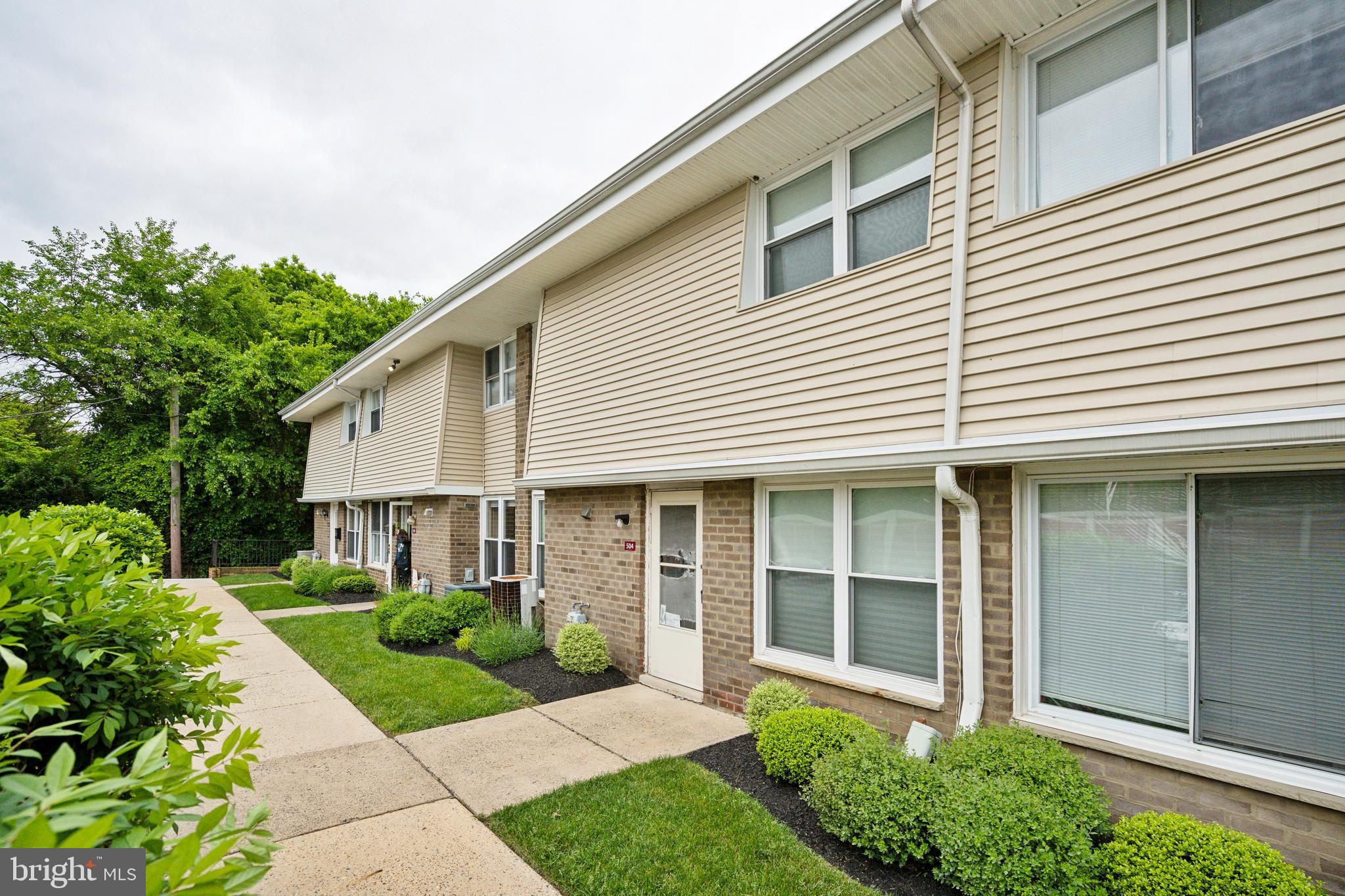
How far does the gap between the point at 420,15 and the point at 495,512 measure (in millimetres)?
8768

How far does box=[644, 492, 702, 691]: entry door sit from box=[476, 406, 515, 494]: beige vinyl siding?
15.7 ft

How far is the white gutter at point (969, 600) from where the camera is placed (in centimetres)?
443

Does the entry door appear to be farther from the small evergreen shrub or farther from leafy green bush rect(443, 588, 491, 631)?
leafy green bush rect(443, 588, 491, 631)

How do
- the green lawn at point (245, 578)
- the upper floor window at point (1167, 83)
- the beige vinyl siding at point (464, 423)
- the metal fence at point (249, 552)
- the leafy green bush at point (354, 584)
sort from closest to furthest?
the upper floor window at point (1167, 83) → the beige vinyl siding at point (464, 423) → the leafy green bush at point (354, 584) → the green lawn at point (245, 578) → the metal fence at point (249, 552)

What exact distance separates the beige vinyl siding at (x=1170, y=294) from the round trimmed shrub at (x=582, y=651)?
17.3 feet

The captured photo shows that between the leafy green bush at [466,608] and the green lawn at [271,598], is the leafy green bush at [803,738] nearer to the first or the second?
the leafy green bush at [466,608]

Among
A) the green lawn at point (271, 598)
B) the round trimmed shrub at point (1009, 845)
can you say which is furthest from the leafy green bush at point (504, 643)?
the green lawn at point (271, 598)

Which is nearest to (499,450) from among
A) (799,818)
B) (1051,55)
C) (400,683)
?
(400,683)

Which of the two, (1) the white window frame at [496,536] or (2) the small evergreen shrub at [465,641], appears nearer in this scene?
(2) the small evergreen shrub at [465,641]

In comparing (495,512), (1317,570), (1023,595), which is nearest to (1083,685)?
(1023,595)

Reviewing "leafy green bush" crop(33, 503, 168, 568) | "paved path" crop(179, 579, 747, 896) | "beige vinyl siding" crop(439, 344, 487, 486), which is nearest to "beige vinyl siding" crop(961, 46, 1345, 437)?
"paved path" crop(179, 579, 747, 896)

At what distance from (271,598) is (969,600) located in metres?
16.1

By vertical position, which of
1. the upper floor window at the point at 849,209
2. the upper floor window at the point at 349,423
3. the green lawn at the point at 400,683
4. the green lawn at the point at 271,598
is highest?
the upper floor window at the point at 849,209

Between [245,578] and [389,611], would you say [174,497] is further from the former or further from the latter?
[389,611]
